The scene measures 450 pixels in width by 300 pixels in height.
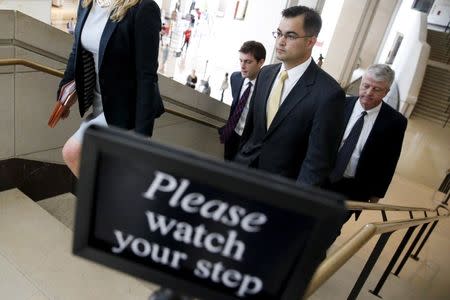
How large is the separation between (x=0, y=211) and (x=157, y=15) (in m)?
1.51

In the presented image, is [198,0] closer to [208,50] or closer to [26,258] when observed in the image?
[208,50]

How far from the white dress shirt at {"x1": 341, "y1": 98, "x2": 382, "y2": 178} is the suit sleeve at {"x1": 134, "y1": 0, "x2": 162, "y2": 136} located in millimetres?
1581

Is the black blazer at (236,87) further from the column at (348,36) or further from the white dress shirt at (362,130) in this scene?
the column at (348,36)

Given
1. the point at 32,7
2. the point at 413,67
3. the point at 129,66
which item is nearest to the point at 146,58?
the point at 129,66

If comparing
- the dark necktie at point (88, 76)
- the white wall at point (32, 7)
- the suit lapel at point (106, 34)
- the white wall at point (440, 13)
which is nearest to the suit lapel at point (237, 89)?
the dark necktie at point (88, 76)

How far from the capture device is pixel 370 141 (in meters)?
2.69

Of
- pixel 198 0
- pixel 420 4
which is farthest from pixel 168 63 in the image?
pixel 420 4

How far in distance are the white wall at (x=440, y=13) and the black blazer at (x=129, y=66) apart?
24.1 m

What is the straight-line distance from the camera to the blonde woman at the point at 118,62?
5.85ft

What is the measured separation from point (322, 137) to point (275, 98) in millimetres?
409

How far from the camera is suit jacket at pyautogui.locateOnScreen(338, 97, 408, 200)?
2.68 metres

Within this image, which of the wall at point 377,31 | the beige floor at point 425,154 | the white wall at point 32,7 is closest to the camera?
the white wall at point 32,7

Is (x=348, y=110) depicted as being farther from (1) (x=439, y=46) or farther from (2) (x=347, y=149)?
(1) (x=439, y=46)

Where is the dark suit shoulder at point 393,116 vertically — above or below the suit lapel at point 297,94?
below
